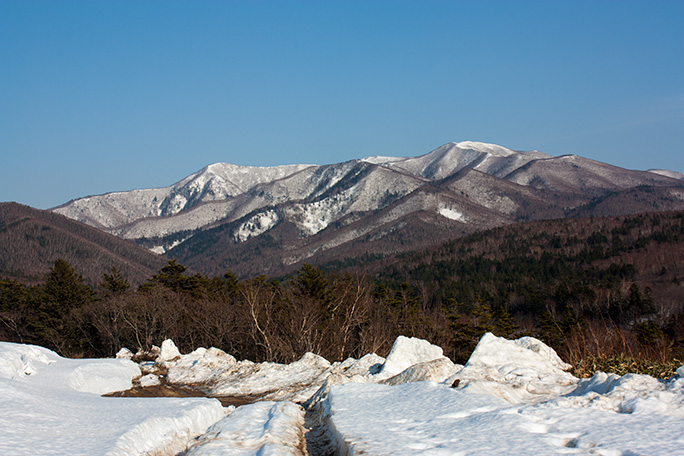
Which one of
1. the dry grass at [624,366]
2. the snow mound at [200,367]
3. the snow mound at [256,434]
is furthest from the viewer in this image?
the snow mound at [200,367]

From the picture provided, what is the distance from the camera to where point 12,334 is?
63125 mm

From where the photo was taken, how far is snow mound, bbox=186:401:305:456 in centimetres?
870

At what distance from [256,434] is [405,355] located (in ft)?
27.6

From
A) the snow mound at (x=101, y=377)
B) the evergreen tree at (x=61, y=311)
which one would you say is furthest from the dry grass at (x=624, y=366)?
the evergreen tree at (x=61, y=311)

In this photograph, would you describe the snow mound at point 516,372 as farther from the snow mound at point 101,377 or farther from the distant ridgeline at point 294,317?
the snow mound at point 101,377

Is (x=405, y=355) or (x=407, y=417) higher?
(x=407, y=417)

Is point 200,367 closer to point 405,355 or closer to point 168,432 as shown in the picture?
point 405,355

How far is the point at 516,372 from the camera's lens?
11797mm

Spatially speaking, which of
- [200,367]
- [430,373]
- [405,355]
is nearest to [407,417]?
[430,373]

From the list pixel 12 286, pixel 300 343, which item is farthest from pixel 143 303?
pixel 12 286

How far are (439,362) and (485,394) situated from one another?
A: 381 centimetres

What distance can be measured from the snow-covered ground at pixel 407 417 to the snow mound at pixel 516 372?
0.03 meters

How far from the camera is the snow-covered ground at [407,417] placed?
7.23 metres

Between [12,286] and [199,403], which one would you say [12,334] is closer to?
[12,286]
